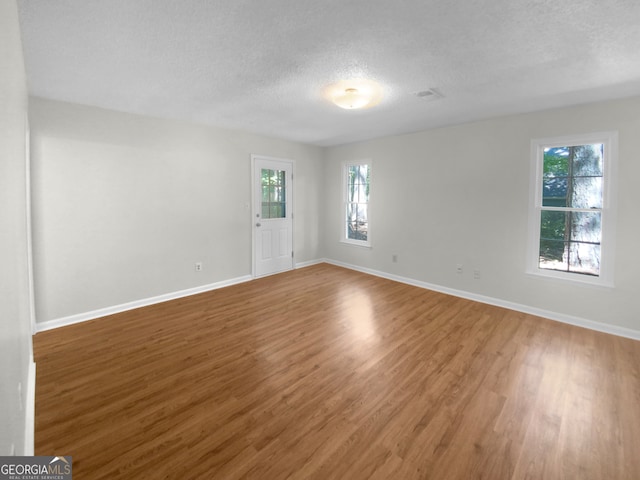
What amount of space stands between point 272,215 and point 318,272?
1409mm

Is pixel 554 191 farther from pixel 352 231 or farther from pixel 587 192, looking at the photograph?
pixel 352 231

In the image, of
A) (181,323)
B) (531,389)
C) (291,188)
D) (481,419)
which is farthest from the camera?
(291,188)

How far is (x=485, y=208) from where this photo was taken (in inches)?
158

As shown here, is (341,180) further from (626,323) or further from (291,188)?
(626,323)

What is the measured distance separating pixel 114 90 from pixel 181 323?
2552 mm

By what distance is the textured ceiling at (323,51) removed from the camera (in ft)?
5.52

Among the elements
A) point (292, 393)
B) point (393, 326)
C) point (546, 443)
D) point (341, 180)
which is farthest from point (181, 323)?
point (341, 180)

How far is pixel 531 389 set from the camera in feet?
7.13

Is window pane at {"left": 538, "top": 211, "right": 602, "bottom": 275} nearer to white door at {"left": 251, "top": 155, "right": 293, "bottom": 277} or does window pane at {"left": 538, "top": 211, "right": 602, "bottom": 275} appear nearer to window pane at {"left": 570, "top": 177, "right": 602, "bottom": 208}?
window pane at {"left": 570, "top": 177, "right": 602, "bottom": 208}

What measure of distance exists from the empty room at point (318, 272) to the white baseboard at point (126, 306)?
3 cm

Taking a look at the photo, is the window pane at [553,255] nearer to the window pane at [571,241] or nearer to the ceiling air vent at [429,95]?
the window pane at [571,241]

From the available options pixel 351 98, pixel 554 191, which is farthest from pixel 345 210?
pixel 554 191

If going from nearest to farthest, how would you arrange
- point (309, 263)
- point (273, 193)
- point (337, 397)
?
1. point (337, 397)
2. point (273, 193)
3. point (309, 263)

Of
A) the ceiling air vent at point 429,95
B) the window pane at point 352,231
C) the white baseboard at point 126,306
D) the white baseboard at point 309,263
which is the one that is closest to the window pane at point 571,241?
the ceiling air vent at point 429,95
